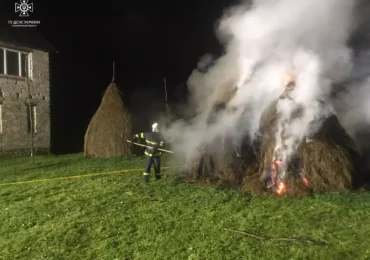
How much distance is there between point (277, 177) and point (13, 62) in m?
16.3

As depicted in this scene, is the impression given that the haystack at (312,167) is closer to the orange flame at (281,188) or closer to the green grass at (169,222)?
the orange flame at (281,188)

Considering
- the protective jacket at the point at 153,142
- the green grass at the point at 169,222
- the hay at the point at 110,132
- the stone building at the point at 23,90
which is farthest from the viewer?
the stone building at the point at 23,90

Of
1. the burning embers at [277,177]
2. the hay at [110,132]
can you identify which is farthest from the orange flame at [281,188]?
the hay at [110,132]

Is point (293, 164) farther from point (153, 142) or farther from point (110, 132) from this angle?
point (110, 132)

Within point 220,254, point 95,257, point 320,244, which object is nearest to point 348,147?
point 320,244

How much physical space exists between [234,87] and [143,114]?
901 inches

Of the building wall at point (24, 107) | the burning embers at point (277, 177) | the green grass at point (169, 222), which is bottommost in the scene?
the green grass at point (169, 222)

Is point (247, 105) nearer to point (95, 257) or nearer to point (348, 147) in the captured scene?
point (348, 147)

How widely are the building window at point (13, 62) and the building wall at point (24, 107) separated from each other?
1.21 feet

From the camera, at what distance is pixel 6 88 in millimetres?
18484

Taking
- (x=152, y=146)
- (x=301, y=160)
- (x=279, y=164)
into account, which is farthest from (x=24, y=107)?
(x=301, y=160)

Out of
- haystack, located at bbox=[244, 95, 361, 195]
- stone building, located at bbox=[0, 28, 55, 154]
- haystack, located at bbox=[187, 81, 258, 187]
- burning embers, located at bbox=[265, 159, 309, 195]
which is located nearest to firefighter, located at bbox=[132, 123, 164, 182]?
haystack, located at bbox=[187, 81, 258, 187]

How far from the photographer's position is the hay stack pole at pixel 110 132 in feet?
57.5

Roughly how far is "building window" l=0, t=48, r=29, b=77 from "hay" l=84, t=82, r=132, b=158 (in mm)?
4855
